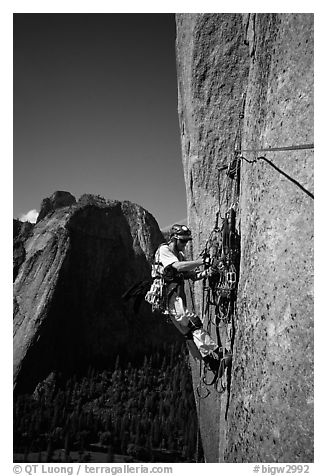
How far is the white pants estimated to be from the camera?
13.8 ft

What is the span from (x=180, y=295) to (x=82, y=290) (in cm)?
2966

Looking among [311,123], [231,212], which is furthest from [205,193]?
[311,123]

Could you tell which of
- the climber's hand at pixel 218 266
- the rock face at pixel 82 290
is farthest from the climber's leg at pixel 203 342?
the rock face at pixel 82 290

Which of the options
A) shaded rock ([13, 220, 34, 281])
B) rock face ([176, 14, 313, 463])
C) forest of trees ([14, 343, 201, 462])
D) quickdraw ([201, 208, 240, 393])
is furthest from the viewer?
shaded rock ([13, 220, 34, 281])

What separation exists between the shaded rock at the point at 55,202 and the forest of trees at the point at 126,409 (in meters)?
14.5

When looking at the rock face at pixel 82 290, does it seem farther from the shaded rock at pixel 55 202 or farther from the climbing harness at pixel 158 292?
the climbing harness at pixel 158 292

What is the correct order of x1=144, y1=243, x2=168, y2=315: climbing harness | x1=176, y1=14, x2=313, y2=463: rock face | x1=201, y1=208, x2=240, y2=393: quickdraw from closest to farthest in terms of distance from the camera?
x1=176, y1=14, x2=313, y2=463: rock face → x1=201, y1=208, x2=240, y2=393: quickdraw → x1=144, y1=243, x2=168, y2=315: climbing harness

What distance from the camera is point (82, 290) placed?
1304 inches

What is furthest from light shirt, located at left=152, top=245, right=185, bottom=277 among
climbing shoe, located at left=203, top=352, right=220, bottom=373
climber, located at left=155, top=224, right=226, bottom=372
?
climbing shoe, located at left=203, top=352, right=220, bottom=373

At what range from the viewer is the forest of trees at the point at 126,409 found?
18.0 m

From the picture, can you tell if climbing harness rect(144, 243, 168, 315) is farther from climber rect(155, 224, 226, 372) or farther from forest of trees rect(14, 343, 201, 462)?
forest of trees rect(14, 343, 201, 462)

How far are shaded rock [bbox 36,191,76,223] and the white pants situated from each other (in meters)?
33.0
